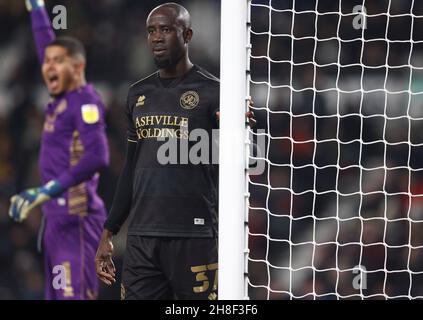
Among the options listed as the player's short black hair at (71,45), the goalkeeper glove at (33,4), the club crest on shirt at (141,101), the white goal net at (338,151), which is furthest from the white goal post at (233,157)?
the goalkeeper glove at (33,4)

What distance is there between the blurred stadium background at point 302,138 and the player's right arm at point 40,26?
3 centimetres

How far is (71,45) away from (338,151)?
1196 mm

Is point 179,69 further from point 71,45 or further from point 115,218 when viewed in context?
point 115,218

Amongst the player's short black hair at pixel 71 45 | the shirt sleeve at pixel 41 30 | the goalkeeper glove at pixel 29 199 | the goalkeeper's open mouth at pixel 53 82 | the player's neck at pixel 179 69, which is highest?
the shirt sleeve at pixel 41 30

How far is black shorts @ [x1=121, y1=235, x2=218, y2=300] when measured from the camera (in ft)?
10.8

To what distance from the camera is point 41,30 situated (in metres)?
3.46

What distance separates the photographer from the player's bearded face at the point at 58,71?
3.46 m

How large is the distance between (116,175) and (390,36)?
51.8 inches

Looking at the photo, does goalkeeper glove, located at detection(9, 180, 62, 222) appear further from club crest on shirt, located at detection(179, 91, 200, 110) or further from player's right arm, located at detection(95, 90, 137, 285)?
club crest on shirt, located at detection(179, 91, 200, 110)

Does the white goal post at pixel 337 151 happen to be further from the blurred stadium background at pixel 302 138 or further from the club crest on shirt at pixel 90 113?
the club crest on shirt at pixel 90 113

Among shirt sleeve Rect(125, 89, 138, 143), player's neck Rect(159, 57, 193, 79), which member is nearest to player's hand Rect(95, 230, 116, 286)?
shirt sleeve Rect(125, 89, 138, 143)

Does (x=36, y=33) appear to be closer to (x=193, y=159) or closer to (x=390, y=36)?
(x=193, y=159)
